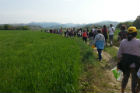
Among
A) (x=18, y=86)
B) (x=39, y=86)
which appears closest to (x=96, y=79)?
(x=39, y=86)

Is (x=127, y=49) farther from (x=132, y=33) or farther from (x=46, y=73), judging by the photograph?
(x=46, y=73)

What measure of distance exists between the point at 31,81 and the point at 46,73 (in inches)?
22.0

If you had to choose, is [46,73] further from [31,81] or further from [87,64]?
[87,64]

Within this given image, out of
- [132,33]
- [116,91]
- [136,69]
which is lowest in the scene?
[116,91]

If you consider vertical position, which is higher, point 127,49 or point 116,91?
point 127,49

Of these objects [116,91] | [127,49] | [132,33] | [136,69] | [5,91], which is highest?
[132,33]

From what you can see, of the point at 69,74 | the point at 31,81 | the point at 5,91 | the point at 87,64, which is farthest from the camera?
the point at 87,64

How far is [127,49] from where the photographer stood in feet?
10.7

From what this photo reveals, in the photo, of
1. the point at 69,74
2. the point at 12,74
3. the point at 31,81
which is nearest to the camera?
the point at 31,81

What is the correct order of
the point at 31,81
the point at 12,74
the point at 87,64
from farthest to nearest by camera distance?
the point at 87,64, the point at 12,74, the point at 31,81

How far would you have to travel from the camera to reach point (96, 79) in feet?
14.8

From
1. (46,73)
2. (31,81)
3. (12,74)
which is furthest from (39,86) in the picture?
(12,74)

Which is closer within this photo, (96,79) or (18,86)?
(18,86)

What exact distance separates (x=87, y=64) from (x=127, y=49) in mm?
2836
